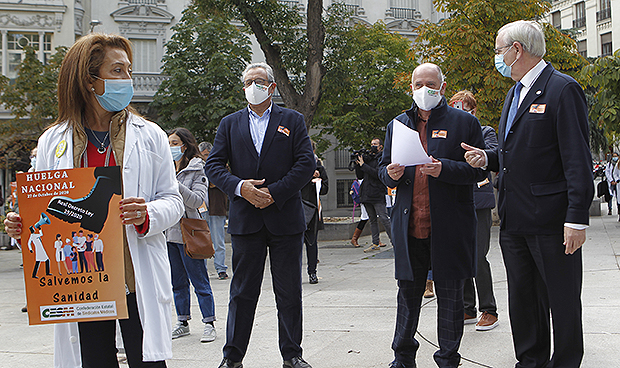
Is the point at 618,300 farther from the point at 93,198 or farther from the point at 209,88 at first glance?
the point at 209,88

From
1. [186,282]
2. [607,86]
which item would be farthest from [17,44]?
[186,282]

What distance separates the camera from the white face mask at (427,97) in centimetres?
399

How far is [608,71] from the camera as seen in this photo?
41.8ft

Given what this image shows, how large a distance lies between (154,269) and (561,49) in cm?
1392

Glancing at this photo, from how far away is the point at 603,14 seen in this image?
50594 mm

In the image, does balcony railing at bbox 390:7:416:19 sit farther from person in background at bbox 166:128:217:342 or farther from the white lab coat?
the white lab coat

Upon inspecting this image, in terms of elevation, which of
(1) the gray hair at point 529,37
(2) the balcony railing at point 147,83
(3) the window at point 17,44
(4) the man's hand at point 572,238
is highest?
(3) the window at point 17,44

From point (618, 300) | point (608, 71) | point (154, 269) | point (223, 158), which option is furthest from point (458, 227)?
point (608, 71)

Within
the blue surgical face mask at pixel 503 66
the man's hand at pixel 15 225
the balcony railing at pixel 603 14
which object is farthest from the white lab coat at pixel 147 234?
the balcony railing at pixel 603 14

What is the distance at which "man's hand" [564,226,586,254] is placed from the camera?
3.20 m

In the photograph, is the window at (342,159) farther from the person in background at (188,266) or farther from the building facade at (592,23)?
the building facade at (592,23)

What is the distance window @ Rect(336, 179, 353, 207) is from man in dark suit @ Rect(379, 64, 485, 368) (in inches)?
1027

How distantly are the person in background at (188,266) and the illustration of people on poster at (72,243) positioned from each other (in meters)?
2.84

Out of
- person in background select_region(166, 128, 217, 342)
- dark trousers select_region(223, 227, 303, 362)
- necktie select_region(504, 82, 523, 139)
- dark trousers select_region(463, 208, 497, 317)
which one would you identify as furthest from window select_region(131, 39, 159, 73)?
necktie select_region(504, 82, 523, 139)
